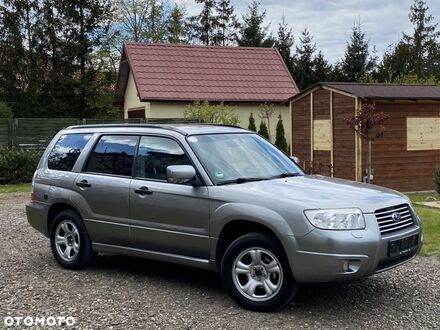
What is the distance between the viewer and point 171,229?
6227 mm

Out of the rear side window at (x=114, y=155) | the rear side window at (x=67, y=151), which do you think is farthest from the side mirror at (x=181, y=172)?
the rear side window at (x=67, y=151)

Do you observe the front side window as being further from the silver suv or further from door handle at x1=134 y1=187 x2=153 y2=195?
door handle at x1=134 y1=187 x2=153 y2=195

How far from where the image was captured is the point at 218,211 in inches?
Answer: 229

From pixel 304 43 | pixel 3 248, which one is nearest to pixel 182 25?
pixel 304 43

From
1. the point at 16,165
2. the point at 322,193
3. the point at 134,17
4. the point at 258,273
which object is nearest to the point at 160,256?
the point at 258,273

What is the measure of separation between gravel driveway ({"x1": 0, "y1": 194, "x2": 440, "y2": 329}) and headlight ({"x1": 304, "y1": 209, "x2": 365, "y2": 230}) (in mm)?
860

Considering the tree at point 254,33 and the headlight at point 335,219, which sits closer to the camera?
the headlight at point 335,219

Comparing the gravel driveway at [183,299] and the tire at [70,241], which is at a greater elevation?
the tire at [70,241]

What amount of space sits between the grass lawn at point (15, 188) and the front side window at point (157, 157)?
1207 centimetres

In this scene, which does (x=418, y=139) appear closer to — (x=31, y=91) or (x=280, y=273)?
(x=280, y=273)

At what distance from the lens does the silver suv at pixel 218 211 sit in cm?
527

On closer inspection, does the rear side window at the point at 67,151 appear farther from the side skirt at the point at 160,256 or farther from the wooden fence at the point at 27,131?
the wooden fence at the point at 27,131

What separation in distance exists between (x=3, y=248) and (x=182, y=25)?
41.4m

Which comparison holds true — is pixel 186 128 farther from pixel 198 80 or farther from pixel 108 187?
pixel 198 80
